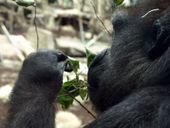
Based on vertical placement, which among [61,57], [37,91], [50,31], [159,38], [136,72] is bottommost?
[50,31]

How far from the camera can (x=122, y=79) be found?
296 centimetres

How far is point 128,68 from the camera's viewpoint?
292cm

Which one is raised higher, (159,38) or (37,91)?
(159,38)

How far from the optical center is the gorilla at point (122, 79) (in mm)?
2615

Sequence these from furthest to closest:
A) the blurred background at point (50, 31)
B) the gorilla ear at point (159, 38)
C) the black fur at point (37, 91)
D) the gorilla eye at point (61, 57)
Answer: the blurred background at point (50, 31), the gorilla eye at point (61, 57), the black fur at point (37, 91), the gorilla ear at point (159, 38)

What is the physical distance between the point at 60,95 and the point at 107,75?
1.36 ft

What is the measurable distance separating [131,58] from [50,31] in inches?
377

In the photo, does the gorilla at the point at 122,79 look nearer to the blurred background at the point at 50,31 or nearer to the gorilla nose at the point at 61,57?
the gorilla nose at the point at 61,57

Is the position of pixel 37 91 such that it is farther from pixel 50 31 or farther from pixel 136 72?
pixel 50 31

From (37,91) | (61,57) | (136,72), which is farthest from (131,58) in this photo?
(37,91)

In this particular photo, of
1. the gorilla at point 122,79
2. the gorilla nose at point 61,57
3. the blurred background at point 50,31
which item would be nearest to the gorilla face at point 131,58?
the gorilla at point 122,79

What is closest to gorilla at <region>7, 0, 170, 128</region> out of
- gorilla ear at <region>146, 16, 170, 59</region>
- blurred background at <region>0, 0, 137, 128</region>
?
gorilla ear at <region>146, 16, 170, 59</region>

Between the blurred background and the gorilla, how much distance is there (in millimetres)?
3854

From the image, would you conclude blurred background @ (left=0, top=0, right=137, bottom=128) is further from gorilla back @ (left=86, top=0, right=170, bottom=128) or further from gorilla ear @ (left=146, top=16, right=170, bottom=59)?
gorilla ear @ (left=146, top=16, right=170, bottom=59)
